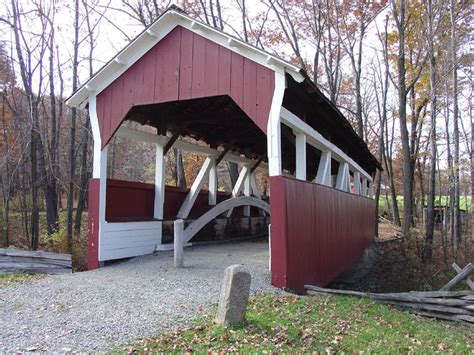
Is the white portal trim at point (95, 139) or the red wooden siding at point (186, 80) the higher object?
the red wooden siding at point (186, 80)

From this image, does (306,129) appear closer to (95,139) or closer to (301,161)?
(301,161)

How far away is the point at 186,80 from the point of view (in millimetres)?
7535

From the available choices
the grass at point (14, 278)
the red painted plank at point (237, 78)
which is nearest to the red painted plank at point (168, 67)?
the red painted plank at point (237, 78)

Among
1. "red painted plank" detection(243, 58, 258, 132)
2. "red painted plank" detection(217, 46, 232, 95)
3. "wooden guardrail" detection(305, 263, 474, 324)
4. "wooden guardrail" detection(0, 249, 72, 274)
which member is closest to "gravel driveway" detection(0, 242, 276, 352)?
"wooden guardrail" detection(0, 249, 72, 274)

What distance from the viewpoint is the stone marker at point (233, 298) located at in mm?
4172

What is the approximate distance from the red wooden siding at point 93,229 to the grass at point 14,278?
998mm

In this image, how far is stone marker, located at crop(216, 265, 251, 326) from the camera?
4172mm

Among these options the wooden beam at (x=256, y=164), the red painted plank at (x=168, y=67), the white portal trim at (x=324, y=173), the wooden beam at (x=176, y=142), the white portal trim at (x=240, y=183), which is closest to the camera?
the red painted plank at (x=168, y=67)

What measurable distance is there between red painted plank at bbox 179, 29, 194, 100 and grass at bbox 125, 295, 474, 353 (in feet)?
13.5

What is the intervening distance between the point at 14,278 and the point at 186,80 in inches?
190

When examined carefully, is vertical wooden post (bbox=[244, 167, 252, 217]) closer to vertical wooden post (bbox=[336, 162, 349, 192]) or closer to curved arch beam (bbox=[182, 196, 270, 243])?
curved arch beam (bbox=[182, 196, 270, 243])

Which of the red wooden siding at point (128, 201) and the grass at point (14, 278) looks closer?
the grass at point (14, 278)

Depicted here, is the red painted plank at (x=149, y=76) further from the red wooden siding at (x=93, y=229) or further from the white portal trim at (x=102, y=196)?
the red wooden siding at (x=93, y=229)

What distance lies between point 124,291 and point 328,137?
273 inches
